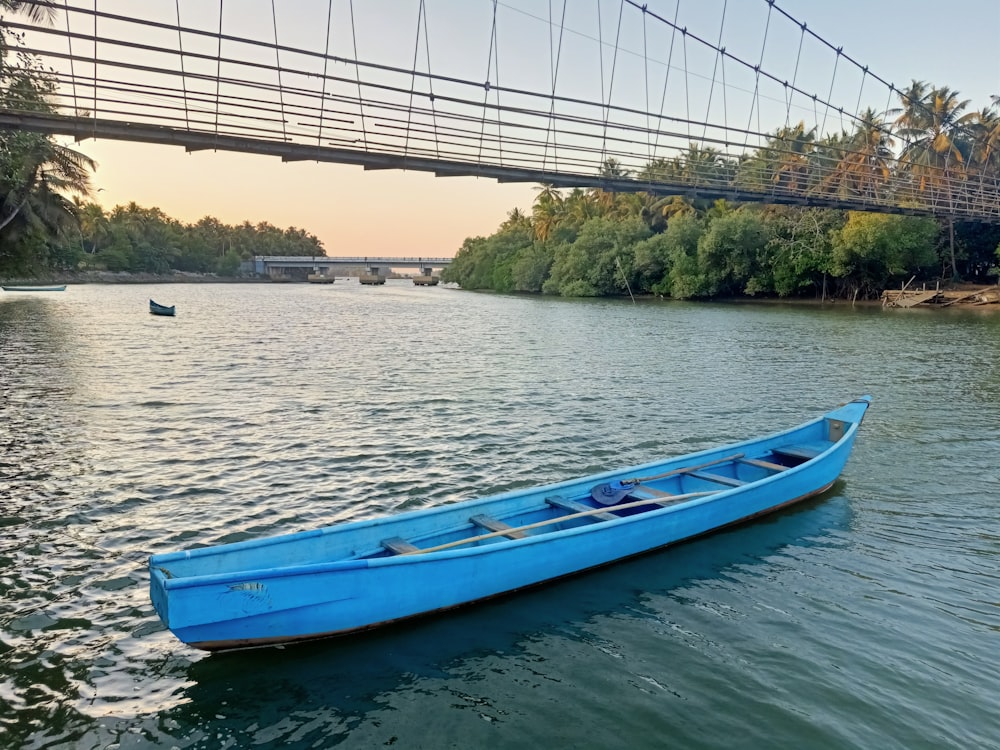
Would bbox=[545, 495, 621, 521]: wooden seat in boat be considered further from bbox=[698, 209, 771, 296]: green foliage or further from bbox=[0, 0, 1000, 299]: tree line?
bbox=[698, 209, 771, 296]: green foliage

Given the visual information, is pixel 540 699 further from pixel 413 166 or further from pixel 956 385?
pixel 956 385

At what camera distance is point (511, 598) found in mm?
7047

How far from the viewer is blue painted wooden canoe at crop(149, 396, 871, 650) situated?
5527 millimetres

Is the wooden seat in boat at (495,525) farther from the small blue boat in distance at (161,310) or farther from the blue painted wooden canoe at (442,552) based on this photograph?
the small blue boat in distance at (161,310)

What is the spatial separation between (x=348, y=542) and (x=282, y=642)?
118 cm

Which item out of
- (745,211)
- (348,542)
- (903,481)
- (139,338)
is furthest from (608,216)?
(348,542)

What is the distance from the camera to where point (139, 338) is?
30.0m

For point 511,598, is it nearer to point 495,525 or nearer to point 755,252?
point 495,525

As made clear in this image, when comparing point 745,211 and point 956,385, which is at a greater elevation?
point 745,211

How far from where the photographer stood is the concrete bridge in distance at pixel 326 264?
504ft

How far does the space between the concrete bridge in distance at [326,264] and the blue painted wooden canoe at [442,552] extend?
14723 centimetres

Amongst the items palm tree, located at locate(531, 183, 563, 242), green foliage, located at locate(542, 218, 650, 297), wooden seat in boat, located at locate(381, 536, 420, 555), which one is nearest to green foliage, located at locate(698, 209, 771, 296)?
green foliage, located at locate(542, 218, 650, 297)

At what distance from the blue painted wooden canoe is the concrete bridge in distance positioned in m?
147

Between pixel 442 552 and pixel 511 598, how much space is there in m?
1.14
